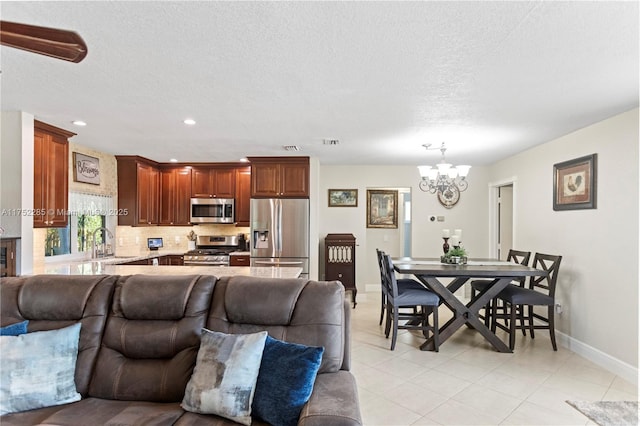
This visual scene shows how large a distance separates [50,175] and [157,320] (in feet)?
8.60

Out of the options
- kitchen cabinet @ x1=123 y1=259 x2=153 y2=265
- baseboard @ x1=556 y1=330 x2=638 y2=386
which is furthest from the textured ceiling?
baseboard @ x1=556 y1=330 x2=638 y2=386

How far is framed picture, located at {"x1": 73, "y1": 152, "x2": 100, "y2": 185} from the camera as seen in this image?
443cm

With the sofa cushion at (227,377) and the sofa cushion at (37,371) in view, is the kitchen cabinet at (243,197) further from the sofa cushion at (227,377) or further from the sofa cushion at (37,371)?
the sofa cushion at (227,377)

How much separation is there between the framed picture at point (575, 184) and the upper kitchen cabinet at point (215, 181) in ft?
15.1

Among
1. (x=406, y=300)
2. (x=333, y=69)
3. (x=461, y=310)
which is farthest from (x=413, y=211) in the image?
(x=333, y=69)

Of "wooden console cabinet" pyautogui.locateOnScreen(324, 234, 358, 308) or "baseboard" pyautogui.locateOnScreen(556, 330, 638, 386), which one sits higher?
"wooden console cabinet" pyautogui.locateOnScreen(324, 234, 358, 308)

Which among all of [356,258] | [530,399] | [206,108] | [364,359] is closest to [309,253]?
A: [356,258]

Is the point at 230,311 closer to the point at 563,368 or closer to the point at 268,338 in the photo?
the point at 268,338

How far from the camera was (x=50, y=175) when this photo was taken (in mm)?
3498

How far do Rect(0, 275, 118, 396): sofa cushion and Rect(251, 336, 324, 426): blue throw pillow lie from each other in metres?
0.97

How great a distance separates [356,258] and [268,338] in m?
4.58

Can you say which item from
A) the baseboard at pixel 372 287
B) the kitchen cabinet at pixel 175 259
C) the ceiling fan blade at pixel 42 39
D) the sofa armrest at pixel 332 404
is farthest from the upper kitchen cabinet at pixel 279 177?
the ceiling fan blade at pixel 42 39

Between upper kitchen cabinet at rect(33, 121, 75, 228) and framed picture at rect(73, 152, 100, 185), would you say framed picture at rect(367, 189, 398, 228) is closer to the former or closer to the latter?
framed picture at rect(73, 152, 100, 185)

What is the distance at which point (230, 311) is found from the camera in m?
1.88
